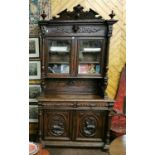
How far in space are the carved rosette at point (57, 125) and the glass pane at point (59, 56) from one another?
0.77m

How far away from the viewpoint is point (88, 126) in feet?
9.43

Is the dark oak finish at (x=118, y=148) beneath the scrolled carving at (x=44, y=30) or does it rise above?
beneath

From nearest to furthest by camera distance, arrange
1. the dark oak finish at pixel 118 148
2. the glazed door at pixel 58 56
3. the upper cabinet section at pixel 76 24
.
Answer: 1. the dark oak finish at pixel 118 148
2. the upper cabinet section at pixel 76 24
3. the glazed door at pixel 58 56

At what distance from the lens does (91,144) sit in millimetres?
2875

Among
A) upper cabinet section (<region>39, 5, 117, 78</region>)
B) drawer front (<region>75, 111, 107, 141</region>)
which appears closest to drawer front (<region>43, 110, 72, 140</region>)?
drawer front (<region>75, 111, 107, 141</region>)

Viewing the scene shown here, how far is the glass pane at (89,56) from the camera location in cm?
293

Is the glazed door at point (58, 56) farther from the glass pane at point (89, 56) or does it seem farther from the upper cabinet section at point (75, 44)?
the glass pane at point (89, 56)

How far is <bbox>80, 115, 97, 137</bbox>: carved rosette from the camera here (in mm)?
2854

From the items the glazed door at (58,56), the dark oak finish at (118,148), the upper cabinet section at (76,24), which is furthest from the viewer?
the glazed door at (58,56)

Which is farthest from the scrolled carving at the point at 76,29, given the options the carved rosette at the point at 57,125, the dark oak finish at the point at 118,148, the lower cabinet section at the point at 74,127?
the dark oak finish at the point at 118,148

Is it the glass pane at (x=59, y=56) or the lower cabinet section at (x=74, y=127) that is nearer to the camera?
the lower cabinet section at (x=74, y=127)

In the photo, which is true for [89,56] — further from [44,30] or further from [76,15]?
[44,30]
